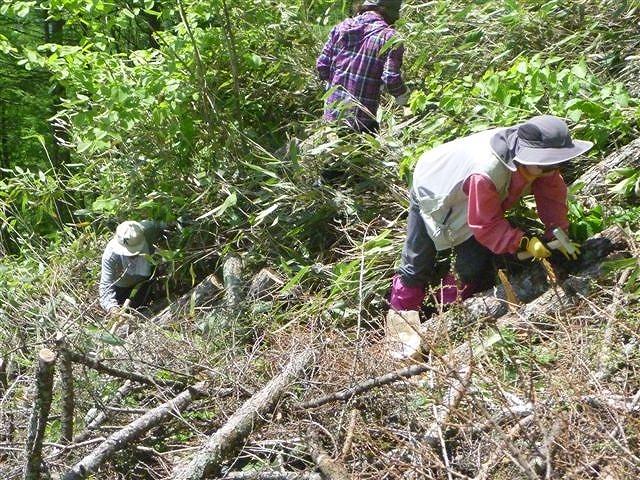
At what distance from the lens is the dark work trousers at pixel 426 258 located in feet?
14.5

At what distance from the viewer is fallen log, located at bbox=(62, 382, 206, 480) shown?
3.53m

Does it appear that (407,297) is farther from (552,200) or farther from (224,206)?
(224,206)

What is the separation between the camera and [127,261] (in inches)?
252

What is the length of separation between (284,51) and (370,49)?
1.49m

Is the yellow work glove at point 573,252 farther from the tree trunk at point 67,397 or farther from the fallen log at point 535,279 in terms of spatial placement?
the tree trunk at point 67,397

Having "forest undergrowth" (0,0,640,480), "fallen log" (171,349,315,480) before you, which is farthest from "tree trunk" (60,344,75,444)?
"fallen log" (171,349,315,480)

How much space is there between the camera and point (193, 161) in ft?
21.4

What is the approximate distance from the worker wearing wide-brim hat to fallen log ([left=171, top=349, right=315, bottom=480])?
837 mm

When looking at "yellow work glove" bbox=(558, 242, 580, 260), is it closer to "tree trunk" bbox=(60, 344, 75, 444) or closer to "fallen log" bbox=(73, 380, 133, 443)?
"fallen log" bbox=(73, 380, 133, 443)

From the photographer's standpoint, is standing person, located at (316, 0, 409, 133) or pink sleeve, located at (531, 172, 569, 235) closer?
pink sleeve, located at (531, 172, 569, 235)

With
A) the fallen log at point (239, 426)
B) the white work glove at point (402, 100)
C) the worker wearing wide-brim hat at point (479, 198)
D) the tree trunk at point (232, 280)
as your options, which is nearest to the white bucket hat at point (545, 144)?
the worker wearing wide-brim hat at point (479, 198)

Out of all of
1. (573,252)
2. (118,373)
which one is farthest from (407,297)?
(118,373)

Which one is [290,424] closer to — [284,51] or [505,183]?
[505,183]

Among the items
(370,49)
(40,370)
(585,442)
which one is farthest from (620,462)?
(370,49)
